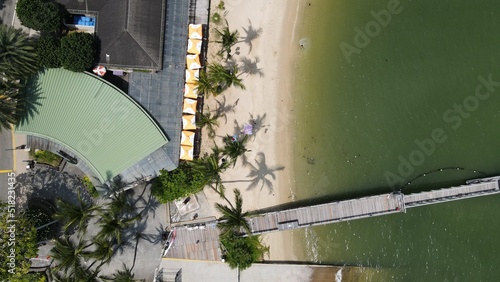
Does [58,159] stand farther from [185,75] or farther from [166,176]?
[185,75]

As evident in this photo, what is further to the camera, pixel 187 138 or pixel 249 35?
pixel 249 35

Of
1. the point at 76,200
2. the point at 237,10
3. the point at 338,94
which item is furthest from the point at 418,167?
the point at 76,200

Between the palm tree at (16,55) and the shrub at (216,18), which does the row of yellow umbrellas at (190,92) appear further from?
the palm tree at (16,55)

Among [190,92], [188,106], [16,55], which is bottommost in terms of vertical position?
[188,106]

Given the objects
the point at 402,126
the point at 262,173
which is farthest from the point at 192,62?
the point at 402,126

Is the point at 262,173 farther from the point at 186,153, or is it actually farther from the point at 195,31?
the point at 195,31

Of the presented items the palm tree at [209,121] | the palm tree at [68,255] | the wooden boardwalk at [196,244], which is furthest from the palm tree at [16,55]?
the wooden boardwalk at [196,244]
